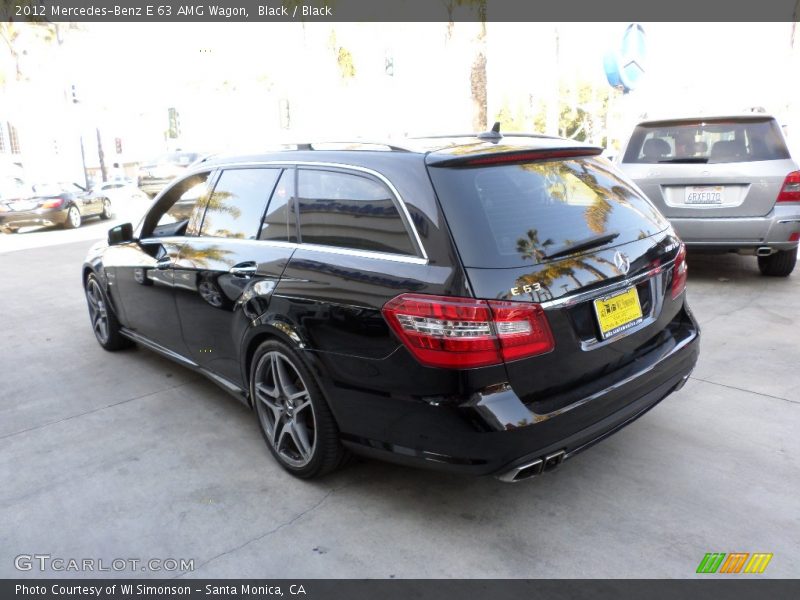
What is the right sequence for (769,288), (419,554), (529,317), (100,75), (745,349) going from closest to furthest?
(529,317)
(419,554)
(745,349)
(769,288)
(100,75)

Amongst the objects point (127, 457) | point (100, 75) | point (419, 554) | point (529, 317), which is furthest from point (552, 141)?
point (100, 75)

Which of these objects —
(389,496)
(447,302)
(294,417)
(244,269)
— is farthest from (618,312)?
(244,269)

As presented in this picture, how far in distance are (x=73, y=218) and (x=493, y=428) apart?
674 inches

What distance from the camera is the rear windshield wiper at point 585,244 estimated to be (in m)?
2.73

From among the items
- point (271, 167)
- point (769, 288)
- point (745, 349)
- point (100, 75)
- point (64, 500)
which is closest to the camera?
point (64, 500)

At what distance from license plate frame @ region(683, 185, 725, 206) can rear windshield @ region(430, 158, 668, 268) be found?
3.61m

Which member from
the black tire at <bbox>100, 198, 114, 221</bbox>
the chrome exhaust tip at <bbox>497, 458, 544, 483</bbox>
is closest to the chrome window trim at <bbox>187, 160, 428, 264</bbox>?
the chrome exhaust tip at <bbox>497, 458, 544, 483</bbox>

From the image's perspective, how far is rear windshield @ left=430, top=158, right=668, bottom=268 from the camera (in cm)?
261

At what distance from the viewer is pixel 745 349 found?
490 cm

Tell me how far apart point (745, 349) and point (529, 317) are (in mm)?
3167

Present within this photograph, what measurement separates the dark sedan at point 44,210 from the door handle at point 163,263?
45.6 ft

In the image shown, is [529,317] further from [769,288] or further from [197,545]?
[769,288]

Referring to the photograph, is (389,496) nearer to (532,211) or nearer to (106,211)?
(532,211)

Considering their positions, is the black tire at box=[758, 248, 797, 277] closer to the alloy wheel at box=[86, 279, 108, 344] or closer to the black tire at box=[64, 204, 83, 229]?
the alloy wheel at box=[86, 279, 108, 344]
